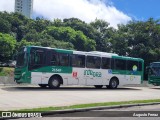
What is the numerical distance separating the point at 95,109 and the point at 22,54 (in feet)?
38.3

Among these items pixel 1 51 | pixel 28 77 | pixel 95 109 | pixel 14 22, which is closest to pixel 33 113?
pixel 95 109

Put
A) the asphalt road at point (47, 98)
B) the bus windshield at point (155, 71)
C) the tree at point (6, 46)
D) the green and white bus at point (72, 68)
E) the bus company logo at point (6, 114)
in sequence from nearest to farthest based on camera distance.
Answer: the bus company logo at point (6, 114) < the asphalt road at point (47, 98) < the green and white bus at point (72, 68) < the bus windshield at point (155, 71) < the tree at point (6, 46)

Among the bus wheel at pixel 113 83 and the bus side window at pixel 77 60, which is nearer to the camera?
the bus side window at pixel 77 60

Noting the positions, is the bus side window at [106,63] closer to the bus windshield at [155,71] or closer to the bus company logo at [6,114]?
the bus windshield at [155,71]

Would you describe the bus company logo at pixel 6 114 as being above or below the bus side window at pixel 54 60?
below

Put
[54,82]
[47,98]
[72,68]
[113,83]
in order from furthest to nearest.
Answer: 1. [113,83]
2. [72,68]
3. [54,82]
4. [47,98]

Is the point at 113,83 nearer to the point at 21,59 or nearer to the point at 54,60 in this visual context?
the point at 54,60

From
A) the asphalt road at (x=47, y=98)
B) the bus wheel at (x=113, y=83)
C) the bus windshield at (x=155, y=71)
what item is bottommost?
the asphalt road at (x=47, y=98)

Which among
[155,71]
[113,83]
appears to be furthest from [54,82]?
[155,71]

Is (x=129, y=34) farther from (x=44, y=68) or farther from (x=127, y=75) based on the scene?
(x=44, y=68)

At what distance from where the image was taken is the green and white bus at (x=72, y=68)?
24.8m

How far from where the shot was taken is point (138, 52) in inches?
2196

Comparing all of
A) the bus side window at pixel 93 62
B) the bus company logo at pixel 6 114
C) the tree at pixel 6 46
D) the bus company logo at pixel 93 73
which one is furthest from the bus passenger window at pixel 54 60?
the tree at pixel 6 46

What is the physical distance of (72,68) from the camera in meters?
27.3
